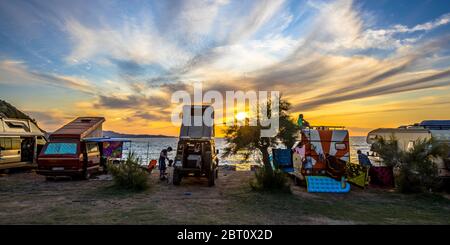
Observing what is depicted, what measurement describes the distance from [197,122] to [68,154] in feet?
22.1

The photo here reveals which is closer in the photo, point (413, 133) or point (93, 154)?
point (93, 154)

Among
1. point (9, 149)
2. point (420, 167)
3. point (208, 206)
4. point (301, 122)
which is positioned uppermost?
point (301, 122)

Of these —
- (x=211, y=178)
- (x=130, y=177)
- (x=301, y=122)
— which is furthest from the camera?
(x=301, y=122)

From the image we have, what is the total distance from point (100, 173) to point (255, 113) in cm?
1037

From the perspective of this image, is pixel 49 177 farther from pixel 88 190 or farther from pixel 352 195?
pixel 352 195

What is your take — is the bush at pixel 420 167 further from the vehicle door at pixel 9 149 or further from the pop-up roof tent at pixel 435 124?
the vehicle door at pixel 9 149

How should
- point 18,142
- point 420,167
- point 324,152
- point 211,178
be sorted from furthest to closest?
point 18,142 → point 211,178 → point 324,152 → point 420,167

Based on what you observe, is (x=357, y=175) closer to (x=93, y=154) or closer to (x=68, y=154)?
(x=93, y=154)

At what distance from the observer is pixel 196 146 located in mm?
16375

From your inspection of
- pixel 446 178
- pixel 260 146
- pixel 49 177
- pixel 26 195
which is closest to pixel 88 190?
pixel 26 195

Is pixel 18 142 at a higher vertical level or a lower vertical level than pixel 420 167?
higher

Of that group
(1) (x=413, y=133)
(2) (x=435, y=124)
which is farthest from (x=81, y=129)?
(2) (x=435, y=124)

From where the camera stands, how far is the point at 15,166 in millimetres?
18203

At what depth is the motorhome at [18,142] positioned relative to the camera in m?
17.3
